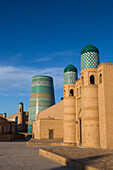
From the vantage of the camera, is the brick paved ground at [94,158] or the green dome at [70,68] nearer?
the brick paved ground at [94,158]

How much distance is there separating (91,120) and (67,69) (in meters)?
9.07

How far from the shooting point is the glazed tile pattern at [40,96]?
50875mm

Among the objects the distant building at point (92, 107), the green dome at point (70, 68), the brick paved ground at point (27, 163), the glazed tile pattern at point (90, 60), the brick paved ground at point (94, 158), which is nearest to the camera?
the brick paved ground at point (94, 158)

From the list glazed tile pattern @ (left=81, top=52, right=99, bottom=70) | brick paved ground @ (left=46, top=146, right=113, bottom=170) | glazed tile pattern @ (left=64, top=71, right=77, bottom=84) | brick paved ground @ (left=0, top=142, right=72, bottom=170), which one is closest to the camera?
brick paved ground @ (left=46, top=146, right=113, bottom=170)

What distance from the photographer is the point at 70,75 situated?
25.8m

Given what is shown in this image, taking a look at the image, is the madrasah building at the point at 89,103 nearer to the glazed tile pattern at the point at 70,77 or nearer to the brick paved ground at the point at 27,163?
the glazed tile pattern at the point at 70,77

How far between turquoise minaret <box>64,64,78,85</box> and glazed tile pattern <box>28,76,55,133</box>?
25.9 metres

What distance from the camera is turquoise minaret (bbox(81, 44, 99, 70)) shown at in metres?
20.3

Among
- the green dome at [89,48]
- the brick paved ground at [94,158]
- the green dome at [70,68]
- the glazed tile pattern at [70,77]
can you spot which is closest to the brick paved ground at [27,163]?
the brick paved ground at [94,158]

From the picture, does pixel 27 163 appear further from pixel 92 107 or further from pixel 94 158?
pixel 92 107

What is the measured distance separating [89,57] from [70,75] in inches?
222

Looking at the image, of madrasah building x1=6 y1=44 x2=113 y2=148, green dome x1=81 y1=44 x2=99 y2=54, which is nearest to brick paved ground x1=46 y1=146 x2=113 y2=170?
madrasah building x1=6 y1=44 x2=113 y2=148

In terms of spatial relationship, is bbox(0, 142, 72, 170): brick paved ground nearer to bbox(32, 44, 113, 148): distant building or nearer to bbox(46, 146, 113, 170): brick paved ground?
bbox(46, 146, 113, 170): brick paved ground

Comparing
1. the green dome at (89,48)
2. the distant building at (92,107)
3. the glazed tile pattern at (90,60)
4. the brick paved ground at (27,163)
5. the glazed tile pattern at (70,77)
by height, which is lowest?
the brick paved ground at (27,163)
